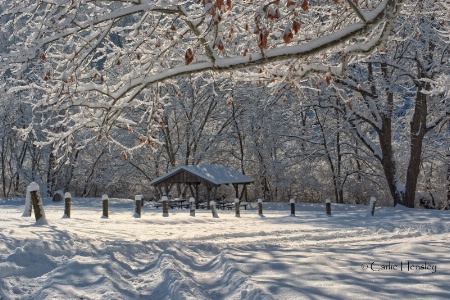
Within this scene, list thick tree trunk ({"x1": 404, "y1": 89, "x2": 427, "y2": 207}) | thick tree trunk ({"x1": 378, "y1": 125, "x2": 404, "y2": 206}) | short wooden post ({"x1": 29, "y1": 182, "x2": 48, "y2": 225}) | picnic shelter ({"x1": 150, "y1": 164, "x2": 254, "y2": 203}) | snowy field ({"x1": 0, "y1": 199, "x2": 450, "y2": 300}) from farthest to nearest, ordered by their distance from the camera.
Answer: picnic shelter ({"x1": 150, "y1": 164, "x2": 254, "y2": 203})
thick tree trunk ({"x1": 378, "y1": 125, "x2": 404, "y2": 206})
thick tree trunk ({"x1": 404, "y1": 89, "x2": 427, "y2": 207})
short wooden post ({"x1": 29, "y1": 182, "x2": 48, "y2": 225})
snowy field ({"x1": 0, "y1": 199, "x2": 450, "y2": 300})

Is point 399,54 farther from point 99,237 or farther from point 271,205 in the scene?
point 99,237

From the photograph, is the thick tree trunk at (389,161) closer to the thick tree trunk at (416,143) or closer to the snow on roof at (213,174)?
the thick tree trunk at (416,143)

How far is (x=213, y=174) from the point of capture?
30984 millimetres

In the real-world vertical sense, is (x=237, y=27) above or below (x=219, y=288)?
above

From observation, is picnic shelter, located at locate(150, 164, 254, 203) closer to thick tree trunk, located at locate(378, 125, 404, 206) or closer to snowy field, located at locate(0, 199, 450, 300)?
thick tree trunk, located at locate(378, 125, 404, 206)

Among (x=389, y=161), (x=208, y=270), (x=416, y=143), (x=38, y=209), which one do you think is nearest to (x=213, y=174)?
(x=389, y=161)

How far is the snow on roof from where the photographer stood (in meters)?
30.1

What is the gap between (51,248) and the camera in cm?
837

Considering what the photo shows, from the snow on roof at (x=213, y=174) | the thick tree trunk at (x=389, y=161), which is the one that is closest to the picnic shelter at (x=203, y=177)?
the snow on roof at (x=213, y=174)

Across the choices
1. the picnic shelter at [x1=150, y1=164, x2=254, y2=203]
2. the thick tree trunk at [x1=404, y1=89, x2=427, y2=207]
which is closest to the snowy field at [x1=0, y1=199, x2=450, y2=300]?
the thick tree trunk at [x1=404, y1=89, x2=427, y2=207]

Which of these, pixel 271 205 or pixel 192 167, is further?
pixel 271 205

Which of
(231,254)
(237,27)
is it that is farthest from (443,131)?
(231,254)

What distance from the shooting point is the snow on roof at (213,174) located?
98.7 feet

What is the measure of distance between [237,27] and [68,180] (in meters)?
36.4
